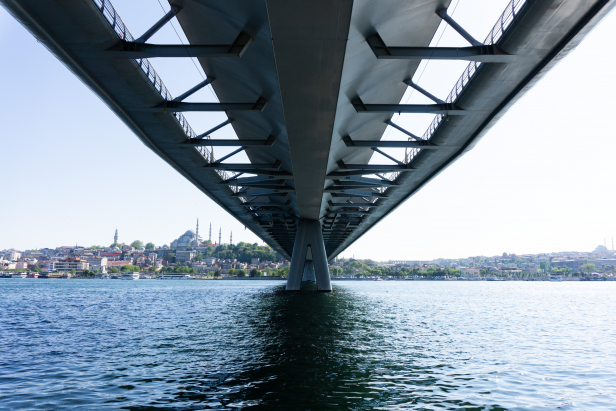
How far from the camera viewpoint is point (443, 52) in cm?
1251

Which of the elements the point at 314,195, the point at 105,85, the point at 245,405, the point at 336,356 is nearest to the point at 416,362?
the point at 336,356

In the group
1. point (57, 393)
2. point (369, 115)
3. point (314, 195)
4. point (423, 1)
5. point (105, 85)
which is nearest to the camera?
point (57, 393)

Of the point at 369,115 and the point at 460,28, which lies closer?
the point at 460,28

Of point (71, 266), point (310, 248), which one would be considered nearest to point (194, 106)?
point (310, 248)

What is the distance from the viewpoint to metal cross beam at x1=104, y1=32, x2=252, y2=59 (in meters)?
12.1

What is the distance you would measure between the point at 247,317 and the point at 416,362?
14.0 m

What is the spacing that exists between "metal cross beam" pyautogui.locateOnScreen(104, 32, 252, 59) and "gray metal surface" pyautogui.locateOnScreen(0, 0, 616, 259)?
4cm

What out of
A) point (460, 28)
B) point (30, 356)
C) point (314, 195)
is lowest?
point (30, 356)

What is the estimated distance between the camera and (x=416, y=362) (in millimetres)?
12117

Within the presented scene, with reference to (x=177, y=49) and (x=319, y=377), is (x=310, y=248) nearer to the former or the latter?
(x=177, y=49)

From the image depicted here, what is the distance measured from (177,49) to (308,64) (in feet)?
12.8

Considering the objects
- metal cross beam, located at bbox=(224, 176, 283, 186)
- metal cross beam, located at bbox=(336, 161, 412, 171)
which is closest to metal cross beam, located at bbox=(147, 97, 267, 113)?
metal cross beam, located at bbox=(336, 161, 412, 171)

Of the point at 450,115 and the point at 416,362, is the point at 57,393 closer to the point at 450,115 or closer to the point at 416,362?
the point at 416,362

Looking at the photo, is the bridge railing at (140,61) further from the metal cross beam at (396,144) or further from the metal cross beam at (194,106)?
the metal cross beam at (396,144)
